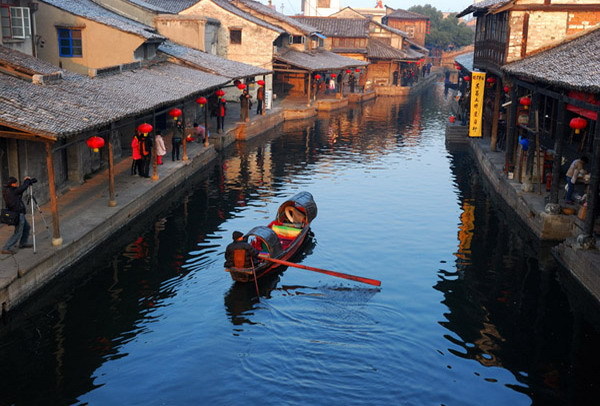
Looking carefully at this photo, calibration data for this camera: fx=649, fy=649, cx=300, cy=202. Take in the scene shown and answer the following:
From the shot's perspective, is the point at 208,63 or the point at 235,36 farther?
the point at 235,36

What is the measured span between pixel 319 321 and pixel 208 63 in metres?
26.3

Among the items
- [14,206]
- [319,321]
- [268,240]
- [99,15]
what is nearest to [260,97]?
[99,15]

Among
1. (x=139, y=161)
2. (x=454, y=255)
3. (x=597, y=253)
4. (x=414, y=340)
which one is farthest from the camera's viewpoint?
(x=139, y=161)

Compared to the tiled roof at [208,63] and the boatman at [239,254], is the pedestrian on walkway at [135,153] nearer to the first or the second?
the boatman at [239,254]

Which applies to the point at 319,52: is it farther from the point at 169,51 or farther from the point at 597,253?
the point at 597,253

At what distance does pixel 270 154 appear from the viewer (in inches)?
1457

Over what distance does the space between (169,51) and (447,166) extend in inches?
677

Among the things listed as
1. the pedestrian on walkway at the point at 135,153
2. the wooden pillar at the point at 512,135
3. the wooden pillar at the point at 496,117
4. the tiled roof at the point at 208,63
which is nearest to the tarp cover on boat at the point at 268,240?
the pedestrian on walkway at the point at 135,153

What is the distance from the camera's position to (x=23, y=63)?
2161 cm

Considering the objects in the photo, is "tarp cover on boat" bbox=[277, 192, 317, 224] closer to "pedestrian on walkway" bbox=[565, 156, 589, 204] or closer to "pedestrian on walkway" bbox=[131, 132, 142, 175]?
"pedestrian on walkway" bbox=[131, 132, 142, 175]

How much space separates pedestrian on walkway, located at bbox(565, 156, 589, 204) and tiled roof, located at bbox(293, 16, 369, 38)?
182 ft

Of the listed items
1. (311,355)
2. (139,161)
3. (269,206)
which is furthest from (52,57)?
(311,355)

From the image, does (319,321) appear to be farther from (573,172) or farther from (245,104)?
(245,104)

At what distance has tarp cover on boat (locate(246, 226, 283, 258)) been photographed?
17719mm
